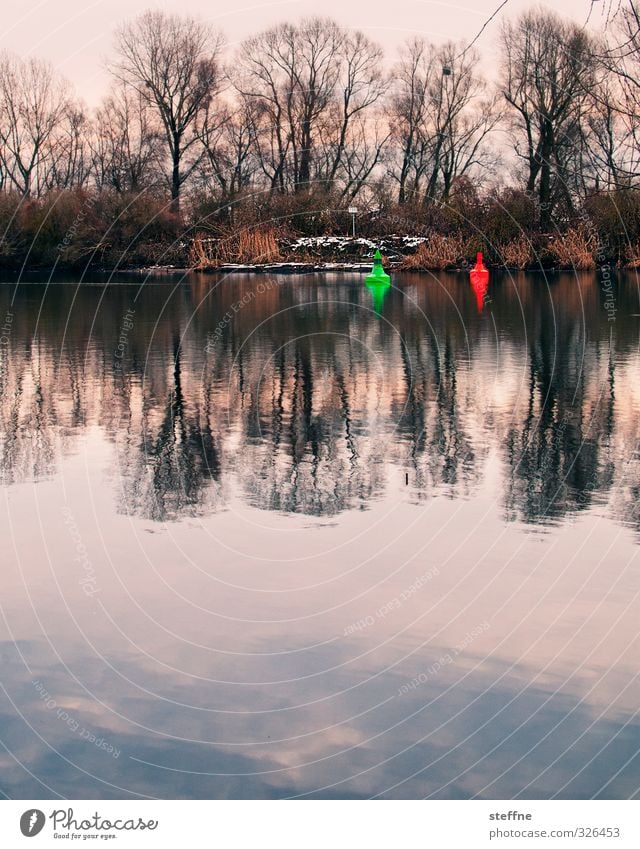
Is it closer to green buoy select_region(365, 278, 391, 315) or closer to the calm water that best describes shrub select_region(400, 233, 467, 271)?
green buoy select_region(365, 278, 391, 315)

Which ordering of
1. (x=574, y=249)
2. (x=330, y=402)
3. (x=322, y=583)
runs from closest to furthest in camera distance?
(x=322, y=583), (x=330, y=402), (x=574, y=249)

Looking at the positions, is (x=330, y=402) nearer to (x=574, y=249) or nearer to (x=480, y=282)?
(x=480, y=282)

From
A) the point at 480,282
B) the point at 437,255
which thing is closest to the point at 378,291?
the point at 480,282

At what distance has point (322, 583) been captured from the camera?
359 inches

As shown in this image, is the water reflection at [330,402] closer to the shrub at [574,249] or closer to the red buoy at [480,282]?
the red buoy at [480,282]

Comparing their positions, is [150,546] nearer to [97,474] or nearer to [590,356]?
[97,474]

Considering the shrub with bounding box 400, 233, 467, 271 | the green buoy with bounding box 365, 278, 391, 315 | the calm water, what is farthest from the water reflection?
the shrub with bounding box 400, 233, 467, 271

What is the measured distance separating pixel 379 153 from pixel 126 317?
40.5 meters

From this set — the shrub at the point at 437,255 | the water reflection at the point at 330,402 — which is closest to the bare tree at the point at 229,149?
the shrub at the point at 437,255

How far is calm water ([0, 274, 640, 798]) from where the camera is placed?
6391mm

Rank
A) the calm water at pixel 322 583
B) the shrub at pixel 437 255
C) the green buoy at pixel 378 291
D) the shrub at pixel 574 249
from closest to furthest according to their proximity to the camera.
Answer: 1. the calm water at pixel 322 583
2. the green buoy at pixel 378 291
3. the shrub at pixel 574 249
4. the shrub at pixel 437 255

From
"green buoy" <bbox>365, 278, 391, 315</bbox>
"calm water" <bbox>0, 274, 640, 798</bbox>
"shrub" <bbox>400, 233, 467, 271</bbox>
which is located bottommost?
"calm water" <bbox>0, 274, 640, 798</bbox>

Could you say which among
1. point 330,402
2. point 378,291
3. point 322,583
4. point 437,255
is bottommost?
point 322,583

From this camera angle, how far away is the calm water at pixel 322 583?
6391 mm
